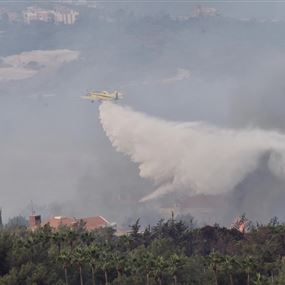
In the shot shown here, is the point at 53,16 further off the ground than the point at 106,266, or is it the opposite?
the point at 106,266

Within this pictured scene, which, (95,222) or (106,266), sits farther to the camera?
(95,222)

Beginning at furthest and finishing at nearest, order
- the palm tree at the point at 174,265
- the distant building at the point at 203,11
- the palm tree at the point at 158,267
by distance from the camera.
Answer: the distant building at the point at 203,11 → the palm tree at the point at 174,265 → the palm tree at the point at 158,267

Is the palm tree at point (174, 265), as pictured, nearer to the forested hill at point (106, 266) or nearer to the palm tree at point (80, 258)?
the forested hill at point (106, 266)

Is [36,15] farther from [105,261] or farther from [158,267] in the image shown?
[158,267]

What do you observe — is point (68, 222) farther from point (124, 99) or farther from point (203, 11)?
point (203, 11)

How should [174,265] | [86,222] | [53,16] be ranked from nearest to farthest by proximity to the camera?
[174,265]
[86,222]
[53,16]

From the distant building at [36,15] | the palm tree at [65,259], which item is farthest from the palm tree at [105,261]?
the distant building at [36,15]

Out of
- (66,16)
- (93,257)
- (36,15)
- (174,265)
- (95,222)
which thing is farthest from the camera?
(66,16)

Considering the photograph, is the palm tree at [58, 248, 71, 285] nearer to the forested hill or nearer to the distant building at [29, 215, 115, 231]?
the forested hill

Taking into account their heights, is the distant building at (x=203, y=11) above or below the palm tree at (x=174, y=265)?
below

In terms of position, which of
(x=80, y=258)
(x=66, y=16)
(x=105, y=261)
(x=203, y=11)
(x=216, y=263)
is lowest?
(x=66, y=16)

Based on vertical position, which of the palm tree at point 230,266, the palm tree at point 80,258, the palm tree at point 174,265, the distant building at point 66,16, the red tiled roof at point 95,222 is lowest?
the distant building at point 66,16

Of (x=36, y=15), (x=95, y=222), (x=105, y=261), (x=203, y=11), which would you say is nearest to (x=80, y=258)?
(x=105, y=261)
